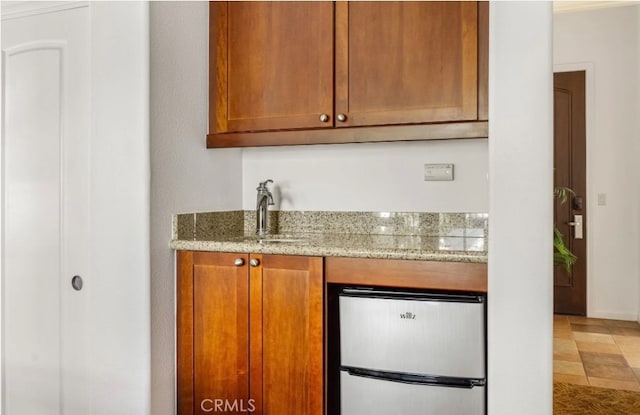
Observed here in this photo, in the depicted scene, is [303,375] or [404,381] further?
[303,375]

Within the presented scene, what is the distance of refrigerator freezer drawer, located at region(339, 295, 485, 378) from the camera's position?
167 cm

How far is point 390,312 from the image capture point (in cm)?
176

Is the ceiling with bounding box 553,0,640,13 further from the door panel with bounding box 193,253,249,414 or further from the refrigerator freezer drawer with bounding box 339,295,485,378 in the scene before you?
the door panel with bounding box 193,253,249,414

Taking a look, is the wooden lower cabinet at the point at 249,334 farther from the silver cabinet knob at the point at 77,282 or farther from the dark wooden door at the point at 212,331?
the silver cabinet knob at the point at 77,282

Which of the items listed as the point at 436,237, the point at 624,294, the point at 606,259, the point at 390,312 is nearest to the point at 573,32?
the point at 606,259

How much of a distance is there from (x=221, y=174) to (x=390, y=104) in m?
0.88

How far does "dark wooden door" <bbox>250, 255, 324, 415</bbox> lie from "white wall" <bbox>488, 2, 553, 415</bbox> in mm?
623

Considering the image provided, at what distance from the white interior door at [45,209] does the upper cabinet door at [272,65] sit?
0.57 metres

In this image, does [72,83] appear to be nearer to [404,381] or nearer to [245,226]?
[245,226]

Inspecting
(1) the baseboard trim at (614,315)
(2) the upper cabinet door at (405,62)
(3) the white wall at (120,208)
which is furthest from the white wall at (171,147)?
(1) the baseboard trim at (614,315)

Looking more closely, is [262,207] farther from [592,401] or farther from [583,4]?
[583,4]

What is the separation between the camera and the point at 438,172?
2225 mm

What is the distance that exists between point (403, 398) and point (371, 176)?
1012mm

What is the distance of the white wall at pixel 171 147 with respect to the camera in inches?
77.9
